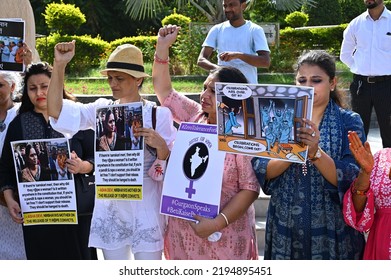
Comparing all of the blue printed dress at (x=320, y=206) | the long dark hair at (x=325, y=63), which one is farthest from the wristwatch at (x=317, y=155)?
the long dark hair at (x=325, y=63)

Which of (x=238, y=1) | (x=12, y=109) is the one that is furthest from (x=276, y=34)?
(x=12, y=109)

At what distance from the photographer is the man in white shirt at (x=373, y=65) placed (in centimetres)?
654

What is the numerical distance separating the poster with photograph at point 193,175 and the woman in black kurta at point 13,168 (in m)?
0.72

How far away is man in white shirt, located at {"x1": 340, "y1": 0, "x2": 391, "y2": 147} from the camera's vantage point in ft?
21.5

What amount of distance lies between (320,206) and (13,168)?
68.6 inches

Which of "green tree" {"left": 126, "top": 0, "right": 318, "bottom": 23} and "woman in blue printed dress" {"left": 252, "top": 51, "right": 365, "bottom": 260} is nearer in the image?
"woman in blue printed dress" {"left": 252, "top": 51, "right": 365, "bottom": 260}

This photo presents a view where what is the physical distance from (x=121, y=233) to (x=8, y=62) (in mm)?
1219

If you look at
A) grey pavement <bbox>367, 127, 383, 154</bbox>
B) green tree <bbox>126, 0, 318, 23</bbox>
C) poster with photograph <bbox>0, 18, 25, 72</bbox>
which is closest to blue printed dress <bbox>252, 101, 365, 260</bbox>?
poster with photograph <bbox>0, 18, 25, 72</bbox>

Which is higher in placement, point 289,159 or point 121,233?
point 289,159

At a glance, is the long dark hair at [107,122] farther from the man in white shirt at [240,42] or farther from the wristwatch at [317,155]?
the man in white shirt at [240,42]

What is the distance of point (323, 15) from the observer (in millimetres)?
23359

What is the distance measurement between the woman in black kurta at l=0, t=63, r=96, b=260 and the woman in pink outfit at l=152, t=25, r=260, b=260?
0.62 m

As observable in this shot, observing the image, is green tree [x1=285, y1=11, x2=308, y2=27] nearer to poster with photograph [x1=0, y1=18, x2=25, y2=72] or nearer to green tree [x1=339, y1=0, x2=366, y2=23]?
green tree [x1=339, y1=0, x2=366, y2=23]
